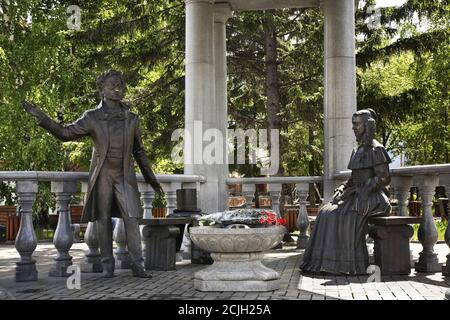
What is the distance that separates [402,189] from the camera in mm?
9898

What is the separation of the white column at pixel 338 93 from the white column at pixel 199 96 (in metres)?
2.38

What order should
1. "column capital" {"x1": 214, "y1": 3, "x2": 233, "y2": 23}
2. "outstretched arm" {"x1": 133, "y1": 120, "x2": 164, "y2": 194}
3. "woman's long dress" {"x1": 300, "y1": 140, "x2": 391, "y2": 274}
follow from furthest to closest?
"column capital" {"x1": 214, "y1": 3, "x2": 233, "y2": 23} < "outstretched arm" {"x1": 133, "y1": 120, "x2": 164, "y2": 194} < "woman's long dress" {"x1": 300, "y1": 140, "x2": 391, "y2": 274}

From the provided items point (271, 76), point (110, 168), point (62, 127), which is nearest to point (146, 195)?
Result: point (110, 168)

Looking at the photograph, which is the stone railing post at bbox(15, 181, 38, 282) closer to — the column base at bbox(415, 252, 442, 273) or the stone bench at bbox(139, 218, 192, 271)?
the stone bench at bbox(139, 218, 192, 271)

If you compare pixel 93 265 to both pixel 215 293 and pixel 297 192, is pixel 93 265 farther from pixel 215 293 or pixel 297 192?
pixel 297 192

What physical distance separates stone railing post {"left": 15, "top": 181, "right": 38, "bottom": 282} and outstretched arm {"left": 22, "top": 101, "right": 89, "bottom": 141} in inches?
27.1

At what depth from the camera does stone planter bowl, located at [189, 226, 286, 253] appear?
23.6ft

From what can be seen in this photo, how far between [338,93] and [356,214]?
13.9ft

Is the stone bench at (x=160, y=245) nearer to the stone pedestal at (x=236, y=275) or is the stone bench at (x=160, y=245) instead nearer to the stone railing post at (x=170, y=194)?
the stone railing post at (x=170, y=194)

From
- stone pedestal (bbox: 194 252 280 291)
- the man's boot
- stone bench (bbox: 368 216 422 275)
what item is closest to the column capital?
stone bench (bbox: 368 216 422 275)

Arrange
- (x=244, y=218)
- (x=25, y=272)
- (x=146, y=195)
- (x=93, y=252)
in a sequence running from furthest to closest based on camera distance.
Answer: (x=146, y=195) < (x=93, y=252) < (x=25, y=272) < (x=244, y=218)

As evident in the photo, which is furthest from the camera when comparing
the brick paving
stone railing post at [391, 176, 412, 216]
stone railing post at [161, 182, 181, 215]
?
stone railing post at [161, 182, 181, 215]

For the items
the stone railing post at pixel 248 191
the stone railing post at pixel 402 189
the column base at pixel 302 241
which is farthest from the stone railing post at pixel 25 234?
the column base at pixel 302 241
